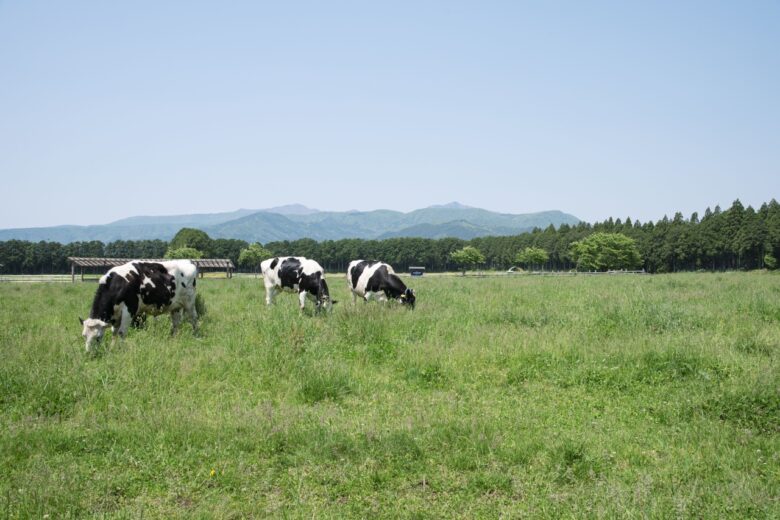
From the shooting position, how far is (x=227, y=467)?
5.76 metres

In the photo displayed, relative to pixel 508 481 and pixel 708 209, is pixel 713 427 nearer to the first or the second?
pixel 508 481

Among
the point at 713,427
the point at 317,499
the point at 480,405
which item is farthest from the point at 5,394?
the point at 713,427

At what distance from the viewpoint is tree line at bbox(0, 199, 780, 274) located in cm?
9029

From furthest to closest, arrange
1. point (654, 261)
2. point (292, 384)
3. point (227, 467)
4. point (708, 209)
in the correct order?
point (708, 209), point (654, 261), point (292, 384), point (227, 467)

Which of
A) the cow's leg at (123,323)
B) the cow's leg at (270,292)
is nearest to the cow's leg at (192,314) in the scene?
the cow's leg at (123,323)

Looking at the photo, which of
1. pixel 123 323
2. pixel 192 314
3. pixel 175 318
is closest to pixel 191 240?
pixel 192 314

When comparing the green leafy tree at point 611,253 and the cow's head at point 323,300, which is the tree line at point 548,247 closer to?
the green leafy tree at point 611,253

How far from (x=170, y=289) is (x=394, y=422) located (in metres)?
8.73

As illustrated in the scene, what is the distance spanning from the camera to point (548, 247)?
417ft

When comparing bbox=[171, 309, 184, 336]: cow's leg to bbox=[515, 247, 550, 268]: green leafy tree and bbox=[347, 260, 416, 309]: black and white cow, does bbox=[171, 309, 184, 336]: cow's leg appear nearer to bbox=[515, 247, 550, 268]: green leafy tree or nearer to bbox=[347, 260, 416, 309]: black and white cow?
bbox=[347, 260, 416, 309]: black and white cow

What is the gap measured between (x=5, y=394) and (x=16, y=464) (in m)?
2.64

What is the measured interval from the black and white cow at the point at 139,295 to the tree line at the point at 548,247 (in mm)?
94715

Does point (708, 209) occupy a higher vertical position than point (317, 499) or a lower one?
higher

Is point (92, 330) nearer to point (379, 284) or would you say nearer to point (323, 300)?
point (323, 300)
